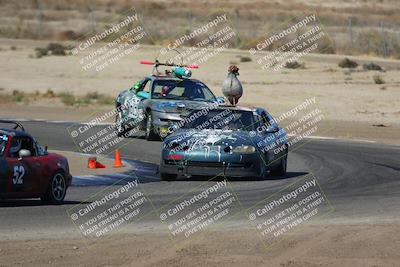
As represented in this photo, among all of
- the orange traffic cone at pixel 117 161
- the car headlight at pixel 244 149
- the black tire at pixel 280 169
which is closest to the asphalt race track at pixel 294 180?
the black tire at pixel 280 169

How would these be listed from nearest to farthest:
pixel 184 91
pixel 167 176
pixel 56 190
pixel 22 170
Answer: pixel 22 170
pixel 56 190
pixel 167 176
pixel 184 91

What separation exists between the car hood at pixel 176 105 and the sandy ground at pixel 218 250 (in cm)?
1313

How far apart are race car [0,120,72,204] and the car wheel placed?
1101cm

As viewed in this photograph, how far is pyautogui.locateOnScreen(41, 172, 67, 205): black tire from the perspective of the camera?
657 inches

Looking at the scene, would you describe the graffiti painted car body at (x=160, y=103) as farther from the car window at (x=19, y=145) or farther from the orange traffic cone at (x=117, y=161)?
the car window at (x=19, y=145)

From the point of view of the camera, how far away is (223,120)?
2141 centimetres

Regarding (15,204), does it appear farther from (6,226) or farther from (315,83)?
(315,83)

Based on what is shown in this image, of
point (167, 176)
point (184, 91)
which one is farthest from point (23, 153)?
point (184, 91)

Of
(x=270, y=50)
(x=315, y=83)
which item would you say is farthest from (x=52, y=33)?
(x=315, y=83)

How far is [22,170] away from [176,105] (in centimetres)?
1204

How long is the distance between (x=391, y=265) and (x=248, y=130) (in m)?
8.83

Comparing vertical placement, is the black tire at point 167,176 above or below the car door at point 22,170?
below

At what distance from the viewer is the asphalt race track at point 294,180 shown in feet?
49.6

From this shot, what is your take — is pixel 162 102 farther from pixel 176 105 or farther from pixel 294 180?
pixel 294 180
